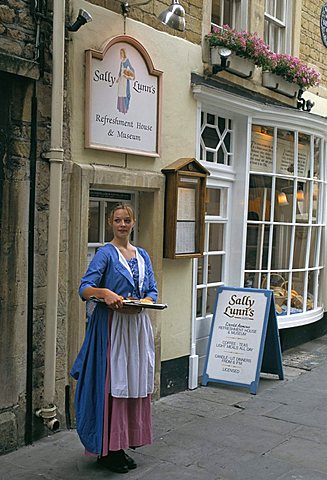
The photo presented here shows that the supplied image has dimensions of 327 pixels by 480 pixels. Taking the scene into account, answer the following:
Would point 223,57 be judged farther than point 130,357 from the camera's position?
Yes

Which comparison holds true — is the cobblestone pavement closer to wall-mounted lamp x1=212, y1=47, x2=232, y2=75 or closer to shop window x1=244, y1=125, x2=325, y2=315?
shop window x1=244, y1=125, x2=325, y2=315

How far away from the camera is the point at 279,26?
928 centimetres

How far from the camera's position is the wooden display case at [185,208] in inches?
264

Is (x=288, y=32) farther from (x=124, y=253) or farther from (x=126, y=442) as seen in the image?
(x=126, y=442)

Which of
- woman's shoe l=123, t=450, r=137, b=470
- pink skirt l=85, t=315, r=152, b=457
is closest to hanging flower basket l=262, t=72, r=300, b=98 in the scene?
pink skirt l=85, t=315, r=152, b=457

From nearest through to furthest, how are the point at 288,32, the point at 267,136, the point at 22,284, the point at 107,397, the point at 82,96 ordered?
the point at 107,397 → the point at 22,284 → the point at 82,96 → the point at 267,136 → the point at 288,32

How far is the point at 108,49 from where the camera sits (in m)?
5.84

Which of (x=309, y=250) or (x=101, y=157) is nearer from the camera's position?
(x=101, y=157)

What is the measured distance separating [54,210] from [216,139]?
3258 millimetres

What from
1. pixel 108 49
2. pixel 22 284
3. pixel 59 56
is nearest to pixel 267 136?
pixel 108 49

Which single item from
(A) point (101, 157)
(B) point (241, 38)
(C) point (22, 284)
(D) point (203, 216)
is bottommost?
(C) point (22, 284)

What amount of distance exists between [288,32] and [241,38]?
6.49 ft

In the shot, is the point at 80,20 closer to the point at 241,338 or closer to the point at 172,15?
the point at 172,15

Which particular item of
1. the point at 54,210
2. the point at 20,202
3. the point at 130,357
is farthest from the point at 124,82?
the point at 130,357
